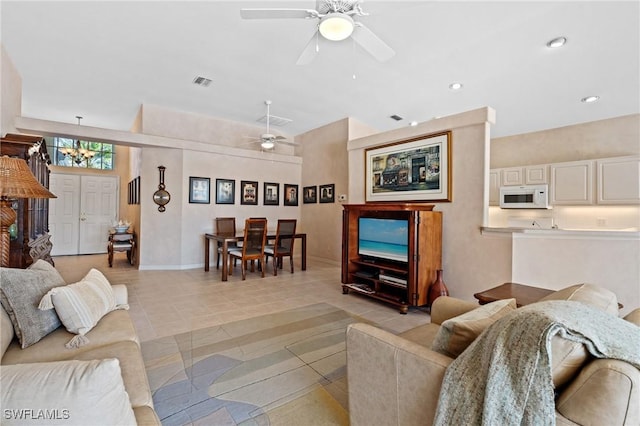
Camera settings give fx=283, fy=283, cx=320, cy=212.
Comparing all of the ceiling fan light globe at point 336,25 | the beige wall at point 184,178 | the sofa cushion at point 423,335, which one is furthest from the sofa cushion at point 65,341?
the beige wall at point 184,178

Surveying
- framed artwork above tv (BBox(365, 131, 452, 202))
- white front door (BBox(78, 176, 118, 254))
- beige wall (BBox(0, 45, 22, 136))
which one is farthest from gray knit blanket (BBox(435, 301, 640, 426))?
white front door (BBox(78, 176, 118, 254))

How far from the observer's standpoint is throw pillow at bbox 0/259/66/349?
1.44m

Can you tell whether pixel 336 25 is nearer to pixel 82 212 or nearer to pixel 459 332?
pixel 459 332

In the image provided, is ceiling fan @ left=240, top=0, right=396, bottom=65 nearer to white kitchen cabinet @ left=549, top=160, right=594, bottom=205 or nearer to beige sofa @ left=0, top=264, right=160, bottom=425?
beige sofa @ left=0, top=264, right=160, bottom=425

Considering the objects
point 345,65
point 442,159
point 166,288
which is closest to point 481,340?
point 442,159

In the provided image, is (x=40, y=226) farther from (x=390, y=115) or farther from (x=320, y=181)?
(x=390, y=115)

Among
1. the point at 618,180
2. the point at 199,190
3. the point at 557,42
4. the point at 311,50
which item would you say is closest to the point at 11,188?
the point at 311,50

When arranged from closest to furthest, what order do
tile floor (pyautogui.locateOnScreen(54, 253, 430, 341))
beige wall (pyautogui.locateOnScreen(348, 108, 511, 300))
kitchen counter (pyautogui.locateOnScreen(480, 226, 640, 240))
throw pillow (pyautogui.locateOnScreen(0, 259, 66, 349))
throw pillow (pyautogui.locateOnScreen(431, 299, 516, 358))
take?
throw pillow (pyautogui.locateOnScreen(431, 299, 516, 358)), throw pillow (pyautogui.locateOnScreen(0, 259, 66, 349)), kitchen counter (pyautogui.locateOnScreen(480, 226, 640, 240)), tile floor (pyautogui.locateOnScreen(54, 253, 430, 341)), beige wall (pyautogui.locateOnScreen(348, 108, 511, 300))

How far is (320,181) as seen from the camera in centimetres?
674

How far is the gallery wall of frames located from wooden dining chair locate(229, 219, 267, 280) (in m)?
1.57

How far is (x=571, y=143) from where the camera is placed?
5699 millimetres

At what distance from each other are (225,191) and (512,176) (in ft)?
20.7

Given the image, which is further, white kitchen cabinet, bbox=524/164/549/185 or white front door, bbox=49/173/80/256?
white front door, bbox=49/173/80/256

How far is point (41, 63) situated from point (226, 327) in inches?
179
